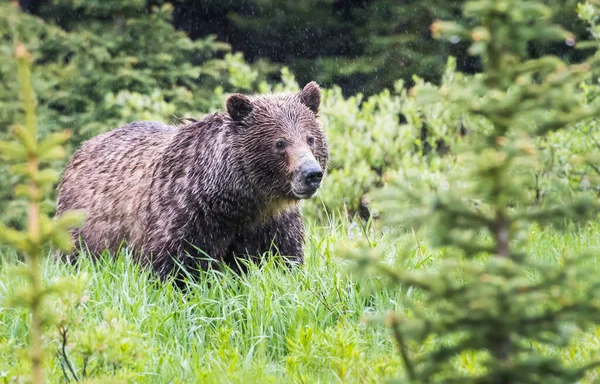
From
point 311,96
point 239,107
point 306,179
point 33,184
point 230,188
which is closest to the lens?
point 33,184

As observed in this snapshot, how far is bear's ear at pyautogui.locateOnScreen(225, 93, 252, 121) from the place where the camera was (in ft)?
17.7

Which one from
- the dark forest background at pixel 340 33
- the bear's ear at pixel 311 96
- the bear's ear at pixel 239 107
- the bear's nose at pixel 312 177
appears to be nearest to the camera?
the bear's nose at pixel 312 177

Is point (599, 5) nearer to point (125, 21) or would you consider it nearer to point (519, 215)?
point (519, 215)

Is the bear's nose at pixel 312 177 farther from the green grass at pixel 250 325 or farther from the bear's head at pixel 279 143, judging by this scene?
the green grass at pixel 250 325

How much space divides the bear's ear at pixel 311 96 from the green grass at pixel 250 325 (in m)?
0.97

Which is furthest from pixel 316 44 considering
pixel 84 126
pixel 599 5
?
pixel 599 5

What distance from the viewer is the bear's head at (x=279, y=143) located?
5.12 meters

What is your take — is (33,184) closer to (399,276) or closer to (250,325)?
(399,276)

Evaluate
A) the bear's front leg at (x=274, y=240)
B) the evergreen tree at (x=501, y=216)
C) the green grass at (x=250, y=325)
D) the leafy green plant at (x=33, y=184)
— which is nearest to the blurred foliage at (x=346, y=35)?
the bear's front leg at (x=274, y=240)

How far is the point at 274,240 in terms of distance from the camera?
5.35m

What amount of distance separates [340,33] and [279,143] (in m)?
9.54

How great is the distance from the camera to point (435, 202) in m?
2.01

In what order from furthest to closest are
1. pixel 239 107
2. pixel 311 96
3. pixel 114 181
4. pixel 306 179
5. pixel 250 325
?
pixel 114 181, pixel 311 96, pixel 239 107, pixel 306 179, pixel 250 325

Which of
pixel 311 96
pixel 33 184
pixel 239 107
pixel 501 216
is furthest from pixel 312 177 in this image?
pixel 33 184
